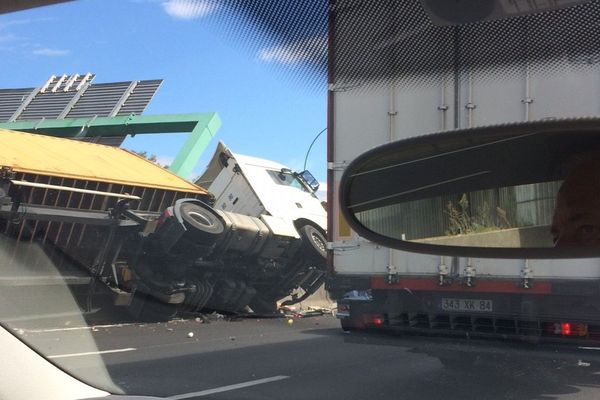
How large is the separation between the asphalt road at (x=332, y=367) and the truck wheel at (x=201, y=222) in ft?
6.24

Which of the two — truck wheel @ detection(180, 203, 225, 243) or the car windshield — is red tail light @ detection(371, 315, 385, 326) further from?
truck wheel @ detection(180, 203, 225, 243)

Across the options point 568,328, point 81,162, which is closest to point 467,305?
point 568,328

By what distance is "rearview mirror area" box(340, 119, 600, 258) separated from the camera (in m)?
2.50

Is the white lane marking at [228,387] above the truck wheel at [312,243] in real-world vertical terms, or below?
below

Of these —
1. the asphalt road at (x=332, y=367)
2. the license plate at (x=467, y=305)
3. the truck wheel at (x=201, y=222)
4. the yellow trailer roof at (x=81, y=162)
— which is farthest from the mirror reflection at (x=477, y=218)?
the truck wheel at (x=201, y=222)

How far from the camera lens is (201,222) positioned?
950cm

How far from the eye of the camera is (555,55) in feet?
9.37

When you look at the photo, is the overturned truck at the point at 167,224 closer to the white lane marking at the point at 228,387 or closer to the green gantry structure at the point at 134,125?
the white lane marking at the point at 228,387

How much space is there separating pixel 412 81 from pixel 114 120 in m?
2.02

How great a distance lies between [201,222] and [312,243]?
5.03 feet

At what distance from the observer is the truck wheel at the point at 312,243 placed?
842 centimetres

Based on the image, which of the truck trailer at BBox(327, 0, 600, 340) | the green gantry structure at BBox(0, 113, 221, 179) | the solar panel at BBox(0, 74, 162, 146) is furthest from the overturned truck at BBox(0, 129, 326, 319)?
the solar panel at BBox(0, 74, 162, 146)

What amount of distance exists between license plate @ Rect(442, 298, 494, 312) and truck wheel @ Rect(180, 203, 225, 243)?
13.8ft

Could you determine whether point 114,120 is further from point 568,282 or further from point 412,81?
point 568,282
